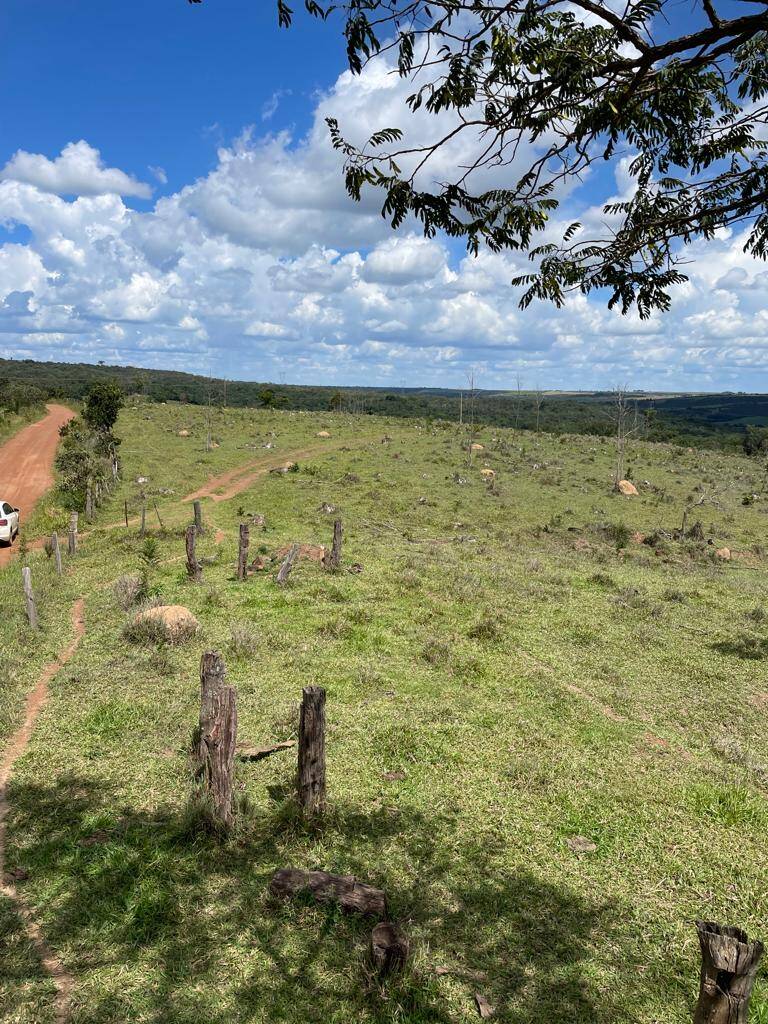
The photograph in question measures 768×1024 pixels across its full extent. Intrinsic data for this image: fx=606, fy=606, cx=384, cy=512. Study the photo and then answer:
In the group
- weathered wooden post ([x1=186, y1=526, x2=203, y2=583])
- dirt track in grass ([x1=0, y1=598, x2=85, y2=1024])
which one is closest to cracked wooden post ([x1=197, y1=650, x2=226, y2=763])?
dirt track in grass ([x1=0, y1=598, x2=85, y2=1024])

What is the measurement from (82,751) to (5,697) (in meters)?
2.57

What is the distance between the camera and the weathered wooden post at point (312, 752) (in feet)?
24.6

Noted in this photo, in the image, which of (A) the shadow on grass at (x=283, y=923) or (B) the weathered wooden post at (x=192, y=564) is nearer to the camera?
(A) the shadow on grass at (x=283, y=923)

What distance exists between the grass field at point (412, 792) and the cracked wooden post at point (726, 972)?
212cm

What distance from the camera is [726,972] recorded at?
3.65 m

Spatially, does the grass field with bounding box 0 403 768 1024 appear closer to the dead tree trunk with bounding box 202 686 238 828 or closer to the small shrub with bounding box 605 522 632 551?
the dead tree trunk with bounding box 202 686 238 828

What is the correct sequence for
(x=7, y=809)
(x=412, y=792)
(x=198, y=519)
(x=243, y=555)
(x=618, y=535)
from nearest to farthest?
(x=7, y=809), (x=412, y=792), (x=243, y=555), (x=198, y=519), (x=618, y=535)

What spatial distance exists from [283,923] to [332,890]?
1.86ft

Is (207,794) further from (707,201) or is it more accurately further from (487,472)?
(487,472)

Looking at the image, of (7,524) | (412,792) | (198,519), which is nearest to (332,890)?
(412,792)

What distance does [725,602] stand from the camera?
19.3m

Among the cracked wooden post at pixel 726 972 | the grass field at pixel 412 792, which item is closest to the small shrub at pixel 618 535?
the grass field at pixel 412 792

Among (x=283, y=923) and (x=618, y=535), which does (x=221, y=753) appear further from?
(x=618, y=535)

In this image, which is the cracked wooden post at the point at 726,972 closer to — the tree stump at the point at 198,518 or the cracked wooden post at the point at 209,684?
the cracked wooden post at the point at 209,684
